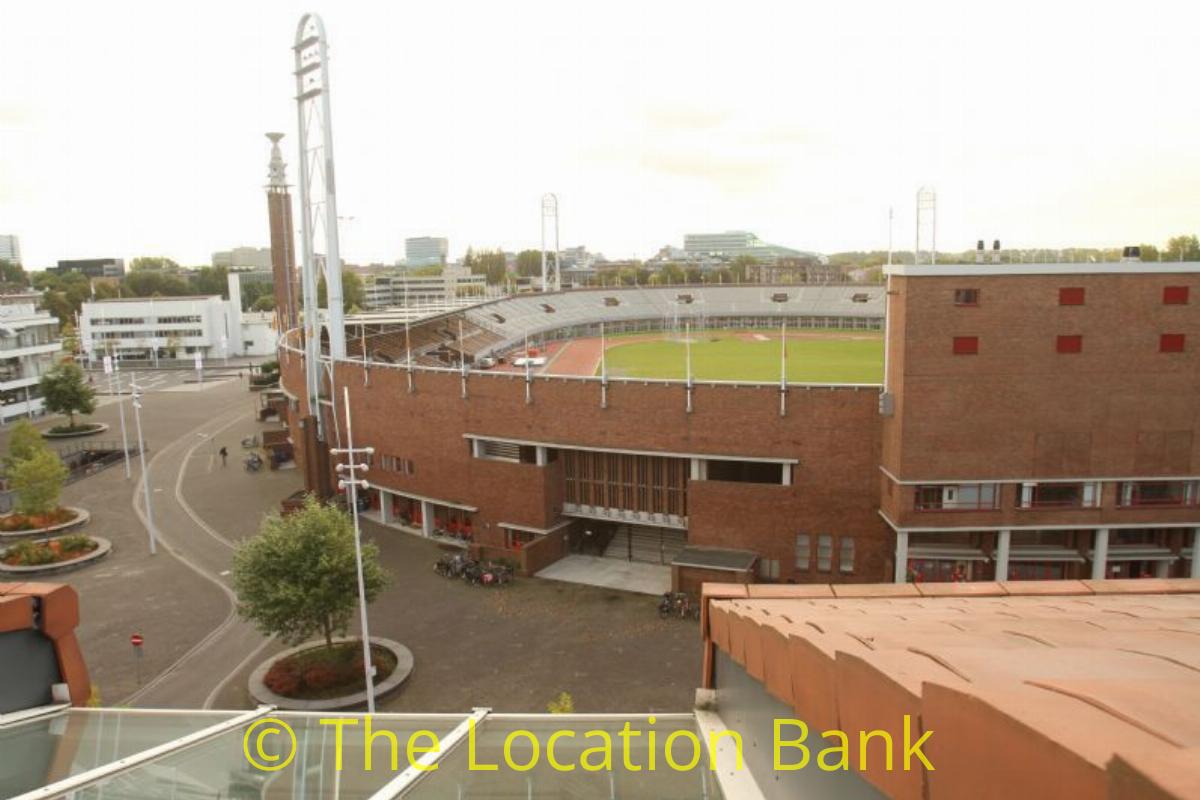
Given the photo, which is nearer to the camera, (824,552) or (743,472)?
(824,552)

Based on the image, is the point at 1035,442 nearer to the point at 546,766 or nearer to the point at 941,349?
the point at 941,349

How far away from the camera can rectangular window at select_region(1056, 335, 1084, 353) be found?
24.3 meters

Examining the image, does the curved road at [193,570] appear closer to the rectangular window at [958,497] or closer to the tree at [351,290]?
the rectangular window at [958,497]

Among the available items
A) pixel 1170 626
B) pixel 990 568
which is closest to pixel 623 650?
pixel 990 568

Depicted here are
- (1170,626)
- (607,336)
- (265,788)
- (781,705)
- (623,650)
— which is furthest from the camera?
(607,336)

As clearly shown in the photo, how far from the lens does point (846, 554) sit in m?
27.2

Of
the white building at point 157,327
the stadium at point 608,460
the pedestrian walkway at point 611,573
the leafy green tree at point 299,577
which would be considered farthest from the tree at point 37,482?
the white building at point 157,327

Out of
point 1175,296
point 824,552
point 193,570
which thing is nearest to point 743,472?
point 824,552

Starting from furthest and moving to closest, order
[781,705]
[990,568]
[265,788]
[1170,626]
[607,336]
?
→ [607,336] → [990,568] → [1170,626] → [265,788] → [781,705]

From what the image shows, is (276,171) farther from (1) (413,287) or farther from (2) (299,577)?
(1) (413,287)

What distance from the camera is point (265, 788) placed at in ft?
17.6

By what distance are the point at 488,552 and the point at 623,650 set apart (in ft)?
28.6

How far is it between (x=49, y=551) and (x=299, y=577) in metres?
17.4

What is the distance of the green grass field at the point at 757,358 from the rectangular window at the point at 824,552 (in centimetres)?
A: 1356
